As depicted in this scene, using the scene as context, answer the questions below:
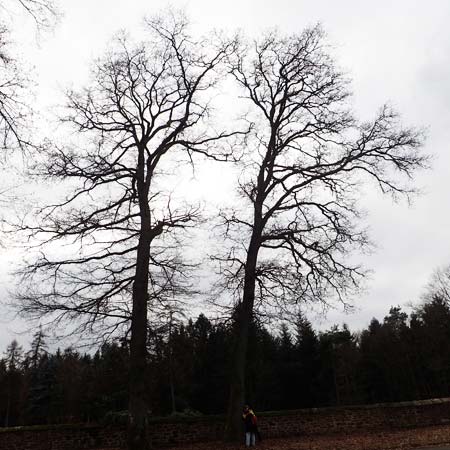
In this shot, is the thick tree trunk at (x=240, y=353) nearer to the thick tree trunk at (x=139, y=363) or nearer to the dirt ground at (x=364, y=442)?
the dirt ground at (x=364, y=442)

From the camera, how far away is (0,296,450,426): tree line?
115ft

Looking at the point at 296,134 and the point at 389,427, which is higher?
the point at 296,134

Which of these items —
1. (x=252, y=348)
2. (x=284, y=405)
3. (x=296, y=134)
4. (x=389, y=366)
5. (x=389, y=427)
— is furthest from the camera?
(x=389, y=366)

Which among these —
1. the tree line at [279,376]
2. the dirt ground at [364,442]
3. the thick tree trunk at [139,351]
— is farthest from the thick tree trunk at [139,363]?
the tree line at [279,376]

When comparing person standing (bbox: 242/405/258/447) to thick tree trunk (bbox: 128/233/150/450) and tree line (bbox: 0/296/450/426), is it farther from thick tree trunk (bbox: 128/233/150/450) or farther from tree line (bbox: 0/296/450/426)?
tree line (bbox: 0/296/450/426)

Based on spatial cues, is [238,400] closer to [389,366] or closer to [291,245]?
[291,245]

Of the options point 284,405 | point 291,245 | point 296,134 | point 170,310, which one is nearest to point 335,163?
point 296,134

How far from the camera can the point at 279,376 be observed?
126 ft

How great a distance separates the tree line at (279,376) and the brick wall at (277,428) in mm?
13407

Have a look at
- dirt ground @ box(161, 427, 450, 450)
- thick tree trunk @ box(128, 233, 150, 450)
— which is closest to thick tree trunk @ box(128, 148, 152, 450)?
thick tree trunk @ box(128, 233, 150, 450)

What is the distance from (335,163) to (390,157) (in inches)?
83.4

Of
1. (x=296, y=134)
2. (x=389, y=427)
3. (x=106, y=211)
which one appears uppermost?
(x=296, y=134)

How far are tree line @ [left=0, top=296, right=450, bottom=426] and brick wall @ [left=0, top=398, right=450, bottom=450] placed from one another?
13407mm

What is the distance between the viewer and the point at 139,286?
13.1 m
